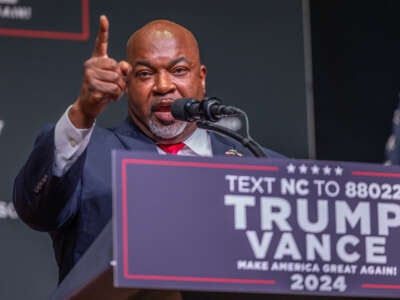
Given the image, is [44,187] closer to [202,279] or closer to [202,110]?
[202,110]

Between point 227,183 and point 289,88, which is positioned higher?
point 227,183

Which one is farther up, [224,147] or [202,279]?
[202,279]

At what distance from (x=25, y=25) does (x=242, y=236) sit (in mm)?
2301

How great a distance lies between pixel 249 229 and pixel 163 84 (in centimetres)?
156

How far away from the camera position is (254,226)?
8.77ft

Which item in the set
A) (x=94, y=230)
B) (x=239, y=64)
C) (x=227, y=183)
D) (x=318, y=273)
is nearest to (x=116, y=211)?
(x=227, y=183)

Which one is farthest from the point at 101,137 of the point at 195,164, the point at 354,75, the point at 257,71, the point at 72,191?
the point at 195,164

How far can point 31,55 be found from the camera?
4.83 meters

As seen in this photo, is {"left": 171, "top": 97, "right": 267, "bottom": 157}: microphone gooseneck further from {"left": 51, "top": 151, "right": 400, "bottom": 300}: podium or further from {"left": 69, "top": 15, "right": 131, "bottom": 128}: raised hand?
{"left": 51, "top": 151, "right": 400, "bottom": 300}: podium

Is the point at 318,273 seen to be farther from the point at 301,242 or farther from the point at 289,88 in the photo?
the point at 289,88

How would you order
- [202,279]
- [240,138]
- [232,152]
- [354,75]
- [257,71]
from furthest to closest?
[354,75], [257,71], [232,152], [240,138], [202,279]

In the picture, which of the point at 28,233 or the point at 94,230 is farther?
the point at 28,233

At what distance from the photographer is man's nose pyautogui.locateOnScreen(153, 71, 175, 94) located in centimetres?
418

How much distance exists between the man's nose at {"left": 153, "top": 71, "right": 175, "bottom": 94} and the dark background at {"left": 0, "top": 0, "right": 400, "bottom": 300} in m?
0.68
